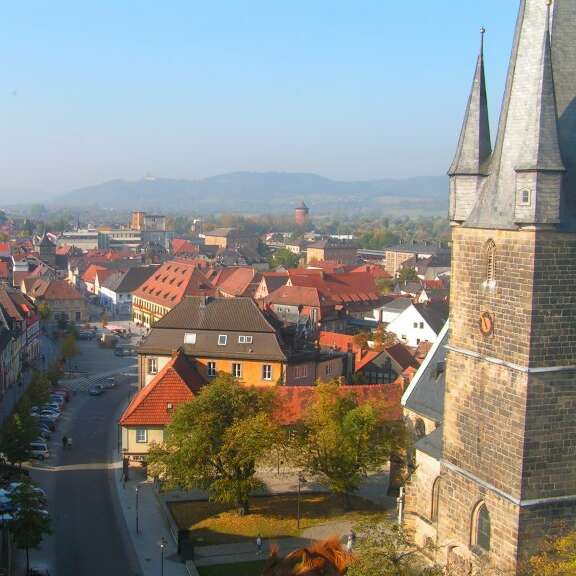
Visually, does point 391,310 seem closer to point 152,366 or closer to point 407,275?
point 407,275

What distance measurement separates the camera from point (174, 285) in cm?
9450

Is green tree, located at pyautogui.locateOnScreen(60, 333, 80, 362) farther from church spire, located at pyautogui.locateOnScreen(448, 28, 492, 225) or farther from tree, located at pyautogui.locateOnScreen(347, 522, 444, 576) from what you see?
tree, located at pyautogui.locateOnScreen(347, 522, 444, 576)

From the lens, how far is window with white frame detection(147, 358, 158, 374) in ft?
177

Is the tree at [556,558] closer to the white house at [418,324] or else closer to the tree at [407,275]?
the white house at [418,324]

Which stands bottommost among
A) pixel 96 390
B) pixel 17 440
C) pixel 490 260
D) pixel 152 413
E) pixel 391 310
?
pixel 96 390

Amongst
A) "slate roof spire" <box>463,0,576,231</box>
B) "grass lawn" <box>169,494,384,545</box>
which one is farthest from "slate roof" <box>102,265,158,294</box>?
"slate roof spire" <box>463,0,576,231</box>

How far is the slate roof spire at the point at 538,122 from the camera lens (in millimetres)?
20219

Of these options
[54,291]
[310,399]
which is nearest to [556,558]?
[310,399]

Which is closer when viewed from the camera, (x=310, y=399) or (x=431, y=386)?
(x=431, y=386)

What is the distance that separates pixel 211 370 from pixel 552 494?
34.4m

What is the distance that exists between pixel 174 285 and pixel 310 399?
175 feet

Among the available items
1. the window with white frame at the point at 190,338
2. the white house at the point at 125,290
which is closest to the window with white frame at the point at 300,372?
the window with white frame at the point at 190,338

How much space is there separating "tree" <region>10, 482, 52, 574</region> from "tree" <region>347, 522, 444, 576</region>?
44.5 feet

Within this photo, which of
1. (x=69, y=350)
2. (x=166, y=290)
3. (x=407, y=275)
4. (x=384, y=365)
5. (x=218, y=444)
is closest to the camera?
(x=218, y=444)
